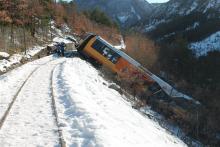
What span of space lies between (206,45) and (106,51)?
11185cm

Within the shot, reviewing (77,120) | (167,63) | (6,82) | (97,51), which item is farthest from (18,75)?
(167,63)

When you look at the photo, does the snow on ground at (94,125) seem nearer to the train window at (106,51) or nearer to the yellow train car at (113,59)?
the yellow train car at (113,59)

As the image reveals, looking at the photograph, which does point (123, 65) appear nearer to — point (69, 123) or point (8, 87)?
point (8, 87)

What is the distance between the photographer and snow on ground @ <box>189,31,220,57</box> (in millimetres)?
140625

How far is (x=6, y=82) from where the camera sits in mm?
20906

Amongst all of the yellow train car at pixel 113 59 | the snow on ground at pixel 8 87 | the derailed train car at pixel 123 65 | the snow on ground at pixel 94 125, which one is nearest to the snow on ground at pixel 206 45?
the yellow train car at pixel 113 59

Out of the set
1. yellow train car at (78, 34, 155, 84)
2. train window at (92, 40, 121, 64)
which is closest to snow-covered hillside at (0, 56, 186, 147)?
yellow train car at (78, 34, 155, 84)

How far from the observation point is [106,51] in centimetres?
4181

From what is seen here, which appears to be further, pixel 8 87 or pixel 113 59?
pixel 113 59

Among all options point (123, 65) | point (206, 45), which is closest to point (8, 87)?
point (123, 65)

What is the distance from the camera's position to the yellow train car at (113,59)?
40.2 meters

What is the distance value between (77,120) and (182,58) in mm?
102530

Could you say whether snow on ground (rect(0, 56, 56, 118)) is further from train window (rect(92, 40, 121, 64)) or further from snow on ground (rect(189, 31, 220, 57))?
snow on ground (rect(189, 31, 220, 57))

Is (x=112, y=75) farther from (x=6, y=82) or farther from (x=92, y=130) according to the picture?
(x=92, y=130)
